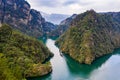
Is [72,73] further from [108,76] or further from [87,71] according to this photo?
[108,76]

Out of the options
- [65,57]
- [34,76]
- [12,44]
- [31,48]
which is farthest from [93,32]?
[34,76]

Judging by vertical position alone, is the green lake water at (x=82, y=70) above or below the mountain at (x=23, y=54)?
below

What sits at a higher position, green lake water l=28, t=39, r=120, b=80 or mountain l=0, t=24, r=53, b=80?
mountain l=0, t=24, r=53, b=80

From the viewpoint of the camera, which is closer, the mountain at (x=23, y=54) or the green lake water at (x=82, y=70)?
the mountain at (x=23, y=54)

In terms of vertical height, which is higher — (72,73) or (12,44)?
(12,44)

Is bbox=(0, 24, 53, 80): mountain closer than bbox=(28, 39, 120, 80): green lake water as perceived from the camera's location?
Yes

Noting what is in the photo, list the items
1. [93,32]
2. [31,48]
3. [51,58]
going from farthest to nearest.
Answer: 1. [93,32]
2. [51,58]
3. [31,48]

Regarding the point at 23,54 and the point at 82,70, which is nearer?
the point at 23,54

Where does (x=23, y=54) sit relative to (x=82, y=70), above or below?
above
